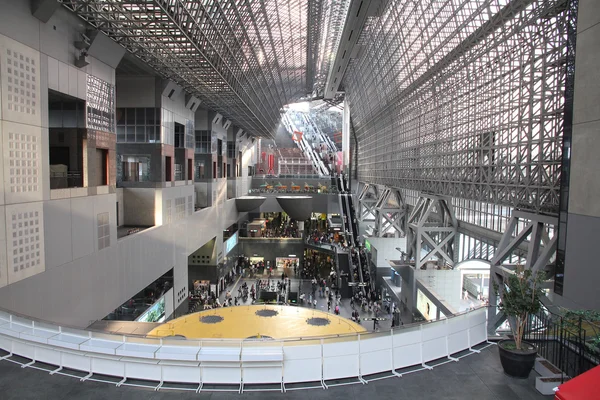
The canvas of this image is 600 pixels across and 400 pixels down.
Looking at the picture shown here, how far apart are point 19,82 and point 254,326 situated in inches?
372

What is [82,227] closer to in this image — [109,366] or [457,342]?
[109,366]

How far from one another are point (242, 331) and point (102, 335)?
6.06 metres

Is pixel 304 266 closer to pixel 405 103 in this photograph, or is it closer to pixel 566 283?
pixel 405 103

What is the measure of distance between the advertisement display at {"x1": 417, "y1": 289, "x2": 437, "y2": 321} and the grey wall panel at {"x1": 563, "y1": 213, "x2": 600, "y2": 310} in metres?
11.8

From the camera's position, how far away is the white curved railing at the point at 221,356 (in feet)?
22.1

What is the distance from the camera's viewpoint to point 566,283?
11.1 metres

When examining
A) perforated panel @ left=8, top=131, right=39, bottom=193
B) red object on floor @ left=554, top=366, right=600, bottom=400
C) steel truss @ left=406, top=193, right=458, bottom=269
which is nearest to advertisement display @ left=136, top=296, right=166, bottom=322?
perforated panel @ left=8, top=131, right=39, bottom=193

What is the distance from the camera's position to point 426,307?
23.9 m

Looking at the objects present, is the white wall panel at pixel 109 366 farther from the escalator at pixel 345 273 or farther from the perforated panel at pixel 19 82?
the escalator at pixel 345 273

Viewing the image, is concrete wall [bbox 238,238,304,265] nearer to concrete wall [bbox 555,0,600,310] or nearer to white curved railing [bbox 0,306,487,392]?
concrete wall [bbox 555,0,600,310]

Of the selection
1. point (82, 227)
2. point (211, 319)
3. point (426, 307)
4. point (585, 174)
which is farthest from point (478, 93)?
point (82, 227)

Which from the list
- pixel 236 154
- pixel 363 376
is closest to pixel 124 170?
pixel 363 376

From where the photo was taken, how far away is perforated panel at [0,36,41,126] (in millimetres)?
10930

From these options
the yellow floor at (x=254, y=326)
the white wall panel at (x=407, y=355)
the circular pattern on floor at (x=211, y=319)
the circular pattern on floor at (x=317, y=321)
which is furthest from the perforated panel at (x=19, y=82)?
the white wall panel at (x=407, y=355)
